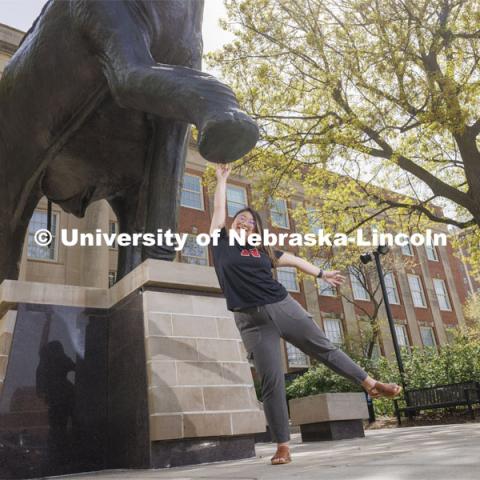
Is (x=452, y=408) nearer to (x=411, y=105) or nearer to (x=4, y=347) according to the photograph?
(x=411, y=105)

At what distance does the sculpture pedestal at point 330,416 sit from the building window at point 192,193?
19.6 meters

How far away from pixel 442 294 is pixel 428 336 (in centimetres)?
464

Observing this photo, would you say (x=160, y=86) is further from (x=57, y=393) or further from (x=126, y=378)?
(x=57, y=393)

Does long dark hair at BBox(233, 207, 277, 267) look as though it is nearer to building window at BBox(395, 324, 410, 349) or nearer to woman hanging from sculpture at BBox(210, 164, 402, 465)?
woman hanging from sculpture at BBox(210, 164, 402, 465)

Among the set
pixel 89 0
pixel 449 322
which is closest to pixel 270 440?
pixel 89 0

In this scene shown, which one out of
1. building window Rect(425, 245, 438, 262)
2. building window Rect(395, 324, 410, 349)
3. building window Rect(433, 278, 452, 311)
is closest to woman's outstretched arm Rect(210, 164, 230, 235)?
building window Rect(395, 324, 410, 349)

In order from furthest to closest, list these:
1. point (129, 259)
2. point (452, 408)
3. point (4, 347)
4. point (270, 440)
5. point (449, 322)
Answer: point (449, 322) < point (452, 408) < point (270, 440) < point (129, 259) < point (4, 347)

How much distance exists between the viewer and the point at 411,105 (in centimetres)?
1345

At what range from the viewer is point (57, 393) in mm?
3602

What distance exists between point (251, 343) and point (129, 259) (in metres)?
1.64

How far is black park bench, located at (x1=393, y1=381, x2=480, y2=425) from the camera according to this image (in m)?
11.8

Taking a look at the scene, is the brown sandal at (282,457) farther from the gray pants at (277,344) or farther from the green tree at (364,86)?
the green tree at (364,86)

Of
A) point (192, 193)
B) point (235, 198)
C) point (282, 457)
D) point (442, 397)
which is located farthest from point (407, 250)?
point (282, 457)

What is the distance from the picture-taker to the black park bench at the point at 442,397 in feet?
38.8
